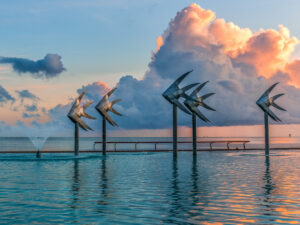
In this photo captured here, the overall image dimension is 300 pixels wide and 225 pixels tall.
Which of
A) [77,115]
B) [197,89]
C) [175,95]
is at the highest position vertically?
[197,89]

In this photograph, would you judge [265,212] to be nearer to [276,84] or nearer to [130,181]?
[130,181]

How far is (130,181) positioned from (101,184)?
2.52m

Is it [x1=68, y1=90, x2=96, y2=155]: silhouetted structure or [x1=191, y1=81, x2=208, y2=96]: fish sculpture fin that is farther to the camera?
[x1=191, y1=81, x2=208, y2=96]: fish sculpture fin

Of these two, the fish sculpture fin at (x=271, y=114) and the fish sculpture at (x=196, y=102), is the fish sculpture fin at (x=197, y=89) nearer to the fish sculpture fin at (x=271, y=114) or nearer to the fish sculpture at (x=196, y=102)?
the fish sculpture at (x=196, y=102)

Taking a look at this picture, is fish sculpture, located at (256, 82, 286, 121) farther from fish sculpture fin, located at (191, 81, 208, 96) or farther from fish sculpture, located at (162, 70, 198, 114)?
fish sculpture, located at (162, 70, 198, 114)

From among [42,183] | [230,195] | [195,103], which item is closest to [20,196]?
[42,183]

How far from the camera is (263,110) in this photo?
68625 mm

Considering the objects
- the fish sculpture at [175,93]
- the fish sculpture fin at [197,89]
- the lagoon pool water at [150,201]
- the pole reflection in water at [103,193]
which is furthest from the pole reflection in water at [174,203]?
the fish sculpture fin at [197,89]

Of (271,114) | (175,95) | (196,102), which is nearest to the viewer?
(175,95)

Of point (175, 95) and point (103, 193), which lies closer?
point (103, 193)

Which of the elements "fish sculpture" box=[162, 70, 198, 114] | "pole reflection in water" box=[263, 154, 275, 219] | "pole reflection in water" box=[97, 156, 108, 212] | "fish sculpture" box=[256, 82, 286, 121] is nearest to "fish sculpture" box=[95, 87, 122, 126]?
"fish sculpture" box=[162, 70, 198, 114]

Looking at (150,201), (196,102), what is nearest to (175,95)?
(196,102)

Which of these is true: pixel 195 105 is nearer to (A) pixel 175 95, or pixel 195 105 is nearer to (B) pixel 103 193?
(A) pixel 175 95

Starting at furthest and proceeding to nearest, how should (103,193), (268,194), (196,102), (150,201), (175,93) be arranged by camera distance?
(196,102), (175,93), (103,193), (268,194), (150,201)
